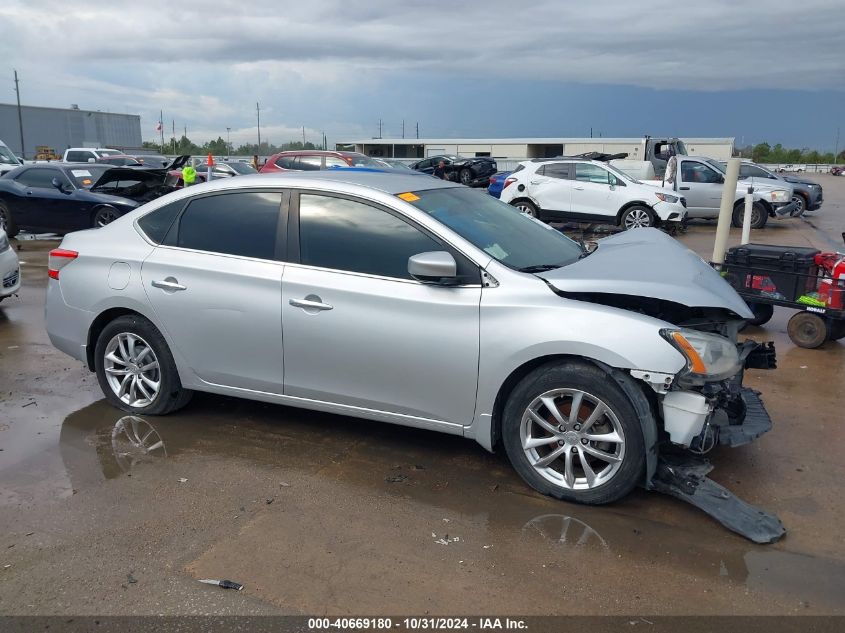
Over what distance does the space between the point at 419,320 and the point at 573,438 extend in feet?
3.48

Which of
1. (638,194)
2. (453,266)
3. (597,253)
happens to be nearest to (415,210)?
(453,266)

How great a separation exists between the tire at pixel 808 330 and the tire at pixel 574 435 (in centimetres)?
431

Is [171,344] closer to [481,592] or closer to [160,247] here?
[160,247]

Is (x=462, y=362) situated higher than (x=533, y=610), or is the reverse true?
(x=462, y=362)

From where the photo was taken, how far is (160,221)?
504 centimetres

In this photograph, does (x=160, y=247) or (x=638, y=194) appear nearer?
(x=160, y=247)

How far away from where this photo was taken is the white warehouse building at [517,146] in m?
43.2

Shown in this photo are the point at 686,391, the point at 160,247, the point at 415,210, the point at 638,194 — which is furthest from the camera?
the point at 638,194

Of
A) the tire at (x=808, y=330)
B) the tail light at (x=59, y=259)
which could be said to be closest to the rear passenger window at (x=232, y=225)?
the tail light at (x=59, y=259)

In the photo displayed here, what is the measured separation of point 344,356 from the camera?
168 inches

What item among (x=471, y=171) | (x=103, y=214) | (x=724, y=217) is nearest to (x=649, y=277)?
(x=724, y=217)

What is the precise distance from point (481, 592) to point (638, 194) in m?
14.7

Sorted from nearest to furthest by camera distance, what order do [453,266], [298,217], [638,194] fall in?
[453,266] < [298,217] < [638,194]

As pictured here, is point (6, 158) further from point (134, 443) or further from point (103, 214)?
point (134, 443)
